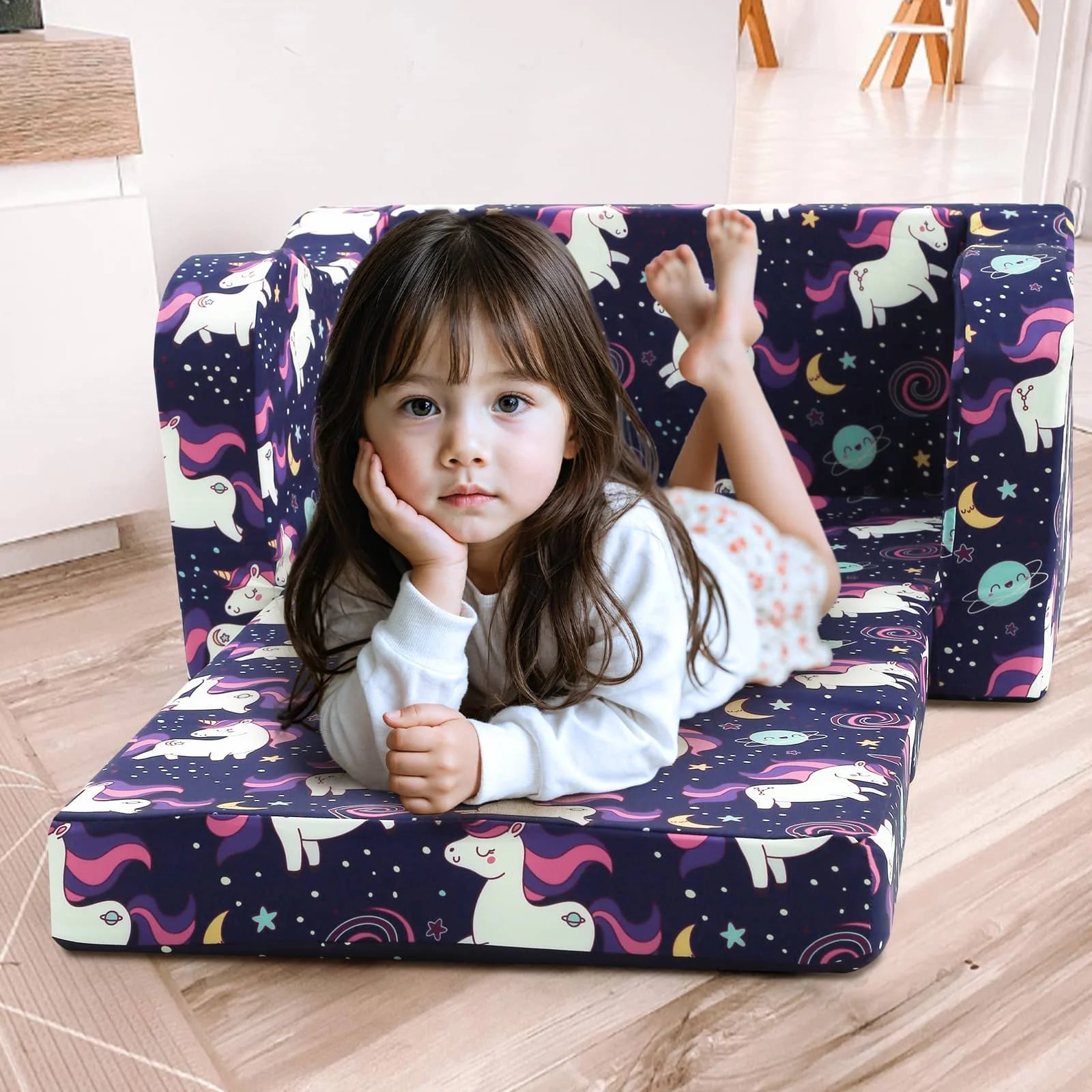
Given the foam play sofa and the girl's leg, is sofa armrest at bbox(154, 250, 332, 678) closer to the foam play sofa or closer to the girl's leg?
the foam play sofa

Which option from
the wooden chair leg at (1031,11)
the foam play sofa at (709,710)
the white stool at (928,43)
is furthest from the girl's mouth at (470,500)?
the white stool at (928,43)

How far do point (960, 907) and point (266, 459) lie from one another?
637mm

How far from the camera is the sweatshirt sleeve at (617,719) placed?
879 mm

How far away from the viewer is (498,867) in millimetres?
867

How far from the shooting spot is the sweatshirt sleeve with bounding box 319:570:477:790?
883mm

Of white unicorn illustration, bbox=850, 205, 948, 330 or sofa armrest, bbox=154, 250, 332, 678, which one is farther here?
white unicorn illustration, bbox=850, 205, 948, 330

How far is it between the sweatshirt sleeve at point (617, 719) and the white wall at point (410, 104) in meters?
1.02

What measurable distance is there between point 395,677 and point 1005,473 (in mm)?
539

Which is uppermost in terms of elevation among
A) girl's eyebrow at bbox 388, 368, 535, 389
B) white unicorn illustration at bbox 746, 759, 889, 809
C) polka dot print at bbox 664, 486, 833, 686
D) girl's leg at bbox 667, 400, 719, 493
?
girl's eyebrow at bbox 388, 368, 535, 389

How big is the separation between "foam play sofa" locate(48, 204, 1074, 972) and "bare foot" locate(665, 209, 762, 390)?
0.56 ft

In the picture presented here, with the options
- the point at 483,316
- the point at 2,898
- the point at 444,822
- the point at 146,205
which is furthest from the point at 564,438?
the point at 146,205

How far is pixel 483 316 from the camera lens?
0.86 meters

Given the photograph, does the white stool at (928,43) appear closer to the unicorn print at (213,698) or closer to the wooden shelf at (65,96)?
the wooden shelf at (65,96)

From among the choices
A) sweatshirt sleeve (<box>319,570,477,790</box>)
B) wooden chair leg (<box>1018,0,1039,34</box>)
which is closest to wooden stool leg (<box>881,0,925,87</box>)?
wooden chair leg (<box>1018,0,1039,34</box>)
